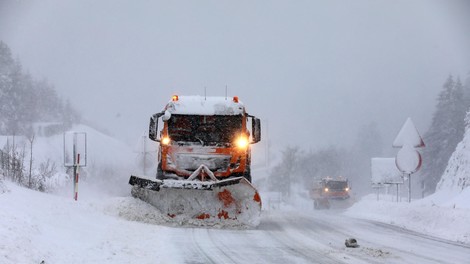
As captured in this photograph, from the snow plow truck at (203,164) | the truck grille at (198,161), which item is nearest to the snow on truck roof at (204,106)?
the snow plow truck at (203,164)

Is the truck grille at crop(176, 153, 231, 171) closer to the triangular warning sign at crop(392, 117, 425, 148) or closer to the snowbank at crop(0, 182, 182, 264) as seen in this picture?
the snowbank at crop(0, 182, 182, 264)

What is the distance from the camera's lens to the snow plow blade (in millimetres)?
11578

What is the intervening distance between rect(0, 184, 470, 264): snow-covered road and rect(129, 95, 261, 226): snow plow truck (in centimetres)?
53

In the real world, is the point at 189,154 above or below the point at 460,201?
above

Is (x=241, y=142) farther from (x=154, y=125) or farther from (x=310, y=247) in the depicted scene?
(x=310, y=247)

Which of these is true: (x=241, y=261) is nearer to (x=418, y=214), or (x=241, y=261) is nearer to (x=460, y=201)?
(x=418, y=214)

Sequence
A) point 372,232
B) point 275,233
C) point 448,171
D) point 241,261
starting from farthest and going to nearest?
point 448,171
point 372,232
point 275,233
point 241,261

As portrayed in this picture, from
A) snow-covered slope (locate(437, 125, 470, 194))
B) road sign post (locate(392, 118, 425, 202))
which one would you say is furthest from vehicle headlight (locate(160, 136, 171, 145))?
snow-covered slope (locate(437, 125, 470, 194))

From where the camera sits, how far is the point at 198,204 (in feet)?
38.4

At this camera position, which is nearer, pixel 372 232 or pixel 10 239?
pixel 10 239

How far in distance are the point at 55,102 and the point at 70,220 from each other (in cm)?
7380

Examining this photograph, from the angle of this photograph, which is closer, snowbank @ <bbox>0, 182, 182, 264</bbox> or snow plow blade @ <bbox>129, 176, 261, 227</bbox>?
snowbank @ <bbox>0, 182, 182, 264</bbox>

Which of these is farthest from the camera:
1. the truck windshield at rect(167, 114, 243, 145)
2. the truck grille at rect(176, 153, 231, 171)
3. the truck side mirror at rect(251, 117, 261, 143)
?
the truck side mirror at rect(251, 117, 261, 143)

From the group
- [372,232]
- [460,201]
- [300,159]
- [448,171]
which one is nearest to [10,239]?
[372,232]
